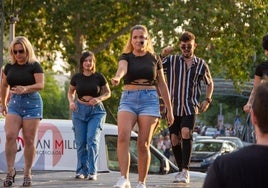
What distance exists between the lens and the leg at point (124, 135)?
29.8 ft

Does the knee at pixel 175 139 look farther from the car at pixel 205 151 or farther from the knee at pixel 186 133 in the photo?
the car at pixel 205 151

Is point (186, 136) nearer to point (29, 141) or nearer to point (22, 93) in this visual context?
point (29, 141)

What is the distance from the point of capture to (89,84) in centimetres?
1134

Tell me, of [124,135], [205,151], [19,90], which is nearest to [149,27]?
[205,151]

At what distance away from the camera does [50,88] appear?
274 ft

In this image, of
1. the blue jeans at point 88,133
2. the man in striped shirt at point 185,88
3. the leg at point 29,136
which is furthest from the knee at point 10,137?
the man in striped shirt at point 185,88

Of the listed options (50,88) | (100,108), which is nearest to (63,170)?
(100,108)

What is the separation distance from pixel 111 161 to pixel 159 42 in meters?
15.5

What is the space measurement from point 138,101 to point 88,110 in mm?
2375

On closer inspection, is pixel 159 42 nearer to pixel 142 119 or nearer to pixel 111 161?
pixel 111 161

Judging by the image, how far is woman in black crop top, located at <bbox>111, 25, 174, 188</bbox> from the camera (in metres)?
9.11

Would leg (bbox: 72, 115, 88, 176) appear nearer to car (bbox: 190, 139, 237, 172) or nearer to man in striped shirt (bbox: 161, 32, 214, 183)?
man in striped shirt (bbox: 161, 32, 214, 183)

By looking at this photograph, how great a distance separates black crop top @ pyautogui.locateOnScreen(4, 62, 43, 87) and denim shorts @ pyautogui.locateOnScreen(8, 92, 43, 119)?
157mm

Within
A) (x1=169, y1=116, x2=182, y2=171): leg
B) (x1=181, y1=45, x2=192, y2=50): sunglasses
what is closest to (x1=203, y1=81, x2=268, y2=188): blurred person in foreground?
(x1=181, y1=45, x2=192, y2=50): sunglasses
